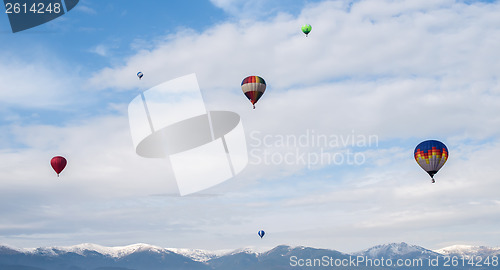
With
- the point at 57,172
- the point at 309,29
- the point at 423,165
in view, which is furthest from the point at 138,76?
the point at 423,165

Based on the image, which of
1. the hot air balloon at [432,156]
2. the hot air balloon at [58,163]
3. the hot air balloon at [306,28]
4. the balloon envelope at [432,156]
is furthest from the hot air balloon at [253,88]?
the hot air balloon at [58,163]

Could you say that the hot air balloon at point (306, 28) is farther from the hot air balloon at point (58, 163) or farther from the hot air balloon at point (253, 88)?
the hot air balloon at point (58, 163)

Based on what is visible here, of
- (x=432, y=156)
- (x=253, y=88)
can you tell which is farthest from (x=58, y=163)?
(x=432, y=156)

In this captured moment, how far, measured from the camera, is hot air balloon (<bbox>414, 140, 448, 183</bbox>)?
9931 centimetres

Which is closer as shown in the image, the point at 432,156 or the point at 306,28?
the point at 432,156

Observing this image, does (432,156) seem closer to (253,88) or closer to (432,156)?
(432,156)

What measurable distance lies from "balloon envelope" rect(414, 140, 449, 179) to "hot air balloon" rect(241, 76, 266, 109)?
3455cm

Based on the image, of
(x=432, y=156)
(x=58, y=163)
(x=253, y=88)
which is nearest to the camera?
(x=432, y=156)

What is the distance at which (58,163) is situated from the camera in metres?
117

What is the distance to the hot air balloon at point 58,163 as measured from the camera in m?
116

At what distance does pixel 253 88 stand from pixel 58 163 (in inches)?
1864

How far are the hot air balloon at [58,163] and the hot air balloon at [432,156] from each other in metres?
77.4

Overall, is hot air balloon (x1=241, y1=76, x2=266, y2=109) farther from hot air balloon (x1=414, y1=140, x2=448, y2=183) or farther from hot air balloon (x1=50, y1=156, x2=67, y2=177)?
hot air balloon (x1=50, y1=156, x2=67, y2=177)

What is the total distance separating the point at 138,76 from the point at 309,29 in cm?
5529
